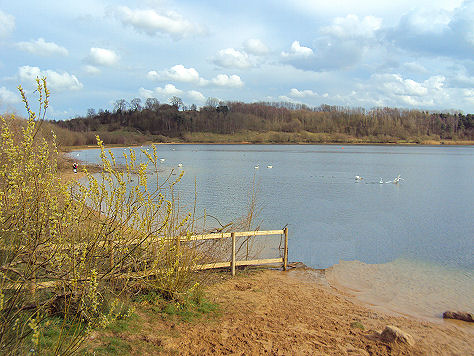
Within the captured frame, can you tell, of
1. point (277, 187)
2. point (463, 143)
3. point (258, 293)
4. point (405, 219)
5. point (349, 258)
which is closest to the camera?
point (258, 293)

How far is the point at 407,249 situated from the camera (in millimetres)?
14586

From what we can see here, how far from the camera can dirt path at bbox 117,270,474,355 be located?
19.5ft

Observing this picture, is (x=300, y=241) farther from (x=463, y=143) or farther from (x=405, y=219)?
(x=463, y=143)

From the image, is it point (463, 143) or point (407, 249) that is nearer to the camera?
point (407, 249)

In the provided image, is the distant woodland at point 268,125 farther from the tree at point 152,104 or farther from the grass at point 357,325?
the grass at point 357,325

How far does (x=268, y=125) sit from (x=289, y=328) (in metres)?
141

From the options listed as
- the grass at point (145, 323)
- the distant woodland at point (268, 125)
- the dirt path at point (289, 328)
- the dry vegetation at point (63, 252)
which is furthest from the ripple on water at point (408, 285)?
the distant woodland at point (268, 125)

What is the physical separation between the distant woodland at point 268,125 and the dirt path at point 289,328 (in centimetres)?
11166

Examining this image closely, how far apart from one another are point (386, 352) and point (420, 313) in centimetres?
334

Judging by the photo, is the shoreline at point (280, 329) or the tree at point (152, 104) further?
the tree at point (152, 104)

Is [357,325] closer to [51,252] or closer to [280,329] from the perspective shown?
[280,329]

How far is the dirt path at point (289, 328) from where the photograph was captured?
5941 mm

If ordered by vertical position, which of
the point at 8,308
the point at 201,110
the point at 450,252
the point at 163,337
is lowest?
the point at 450,252

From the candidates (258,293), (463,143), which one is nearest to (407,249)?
(258,293)
